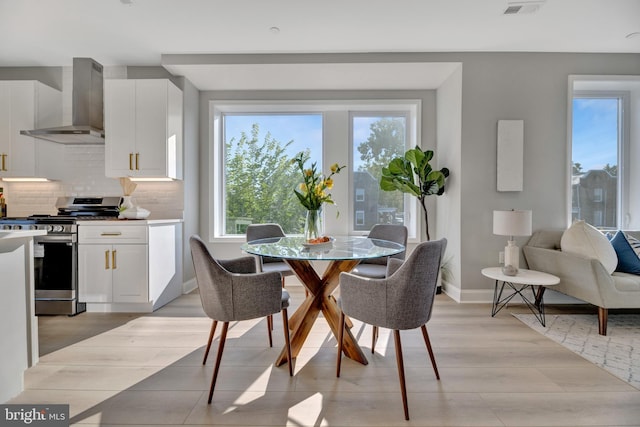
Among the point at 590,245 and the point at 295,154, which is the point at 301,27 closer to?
the point at 295,154

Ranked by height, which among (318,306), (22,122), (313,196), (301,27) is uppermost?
(301,27)

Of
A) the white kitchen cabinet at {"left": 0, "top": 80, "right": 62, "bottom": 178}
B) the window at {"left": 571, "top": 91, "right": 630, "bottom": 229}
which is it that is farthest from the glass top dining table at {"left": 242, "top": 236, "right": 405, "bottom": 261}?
the white kitchen cabinet at {"left": 0, "top": 80, "right": 62, "bottom": 178}

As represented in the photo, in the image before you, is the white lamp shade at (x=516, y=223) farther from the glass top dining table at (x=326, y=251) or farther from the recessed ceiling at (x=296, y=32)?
the recessed ceiling at (x=296, y=32)

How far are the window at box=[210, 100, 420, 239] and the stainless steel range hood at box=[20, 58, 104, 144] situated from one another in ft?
4.34

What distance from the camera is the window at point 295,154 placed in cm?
411

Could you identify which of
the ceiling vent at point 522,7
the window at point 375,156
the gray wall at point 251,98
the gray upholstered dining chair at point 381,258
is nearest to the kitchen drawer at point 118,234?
the gray wall at point 251,98

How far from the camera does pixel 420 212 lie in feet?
13.2

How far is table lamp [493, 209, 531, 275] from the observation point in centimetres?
281

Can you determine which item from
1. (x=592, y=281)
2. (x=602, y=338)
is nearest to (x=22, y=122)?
(x=592, y=281)

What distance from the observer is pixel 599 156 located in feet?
12.2

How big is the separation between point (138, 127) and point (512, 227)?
406cm

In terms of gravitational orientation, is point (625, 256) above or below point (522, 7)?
below

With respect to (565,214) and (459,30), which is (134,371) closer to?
(459,30)

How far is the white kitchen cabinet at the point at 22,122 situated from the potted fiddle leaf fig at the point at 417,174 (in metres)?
4.21
